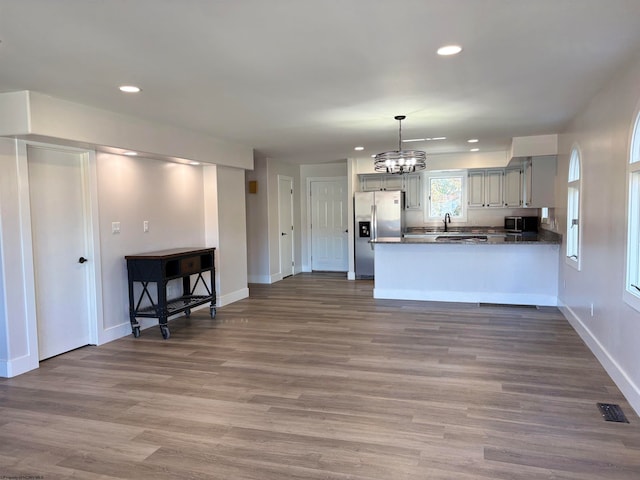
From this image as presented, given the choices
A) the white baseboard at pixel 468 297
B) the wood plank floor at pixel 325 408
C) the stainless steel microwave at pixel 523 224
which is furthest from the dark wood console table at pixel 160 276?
the stainless steel microwave at pixel 523 224

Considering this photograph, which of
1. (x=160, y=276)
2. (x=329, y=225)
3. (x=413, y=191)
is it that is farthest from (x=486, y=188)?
(x=160, y=276)

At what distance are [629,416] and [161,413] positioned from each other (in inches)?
119

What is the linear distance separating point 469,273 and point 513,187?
8.29 feet

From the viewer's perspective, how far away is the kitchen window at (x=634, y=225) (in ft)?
9.73

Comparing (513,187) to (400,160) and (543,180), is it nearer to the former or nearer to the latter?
(543,180)

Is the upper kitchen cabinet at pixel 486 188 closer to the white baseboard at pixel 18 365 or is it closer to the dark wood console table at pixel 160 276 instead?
the dark wood console table at pixel 160 276

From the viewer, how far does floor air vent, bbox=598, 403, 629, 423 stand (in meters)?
2.75

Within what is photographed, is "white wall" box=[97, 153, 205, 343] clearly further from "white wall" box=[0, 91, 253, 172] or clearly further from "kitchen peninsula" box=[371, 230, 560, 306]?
"kitchen peninsula" box=[371, 230, 560, 306]

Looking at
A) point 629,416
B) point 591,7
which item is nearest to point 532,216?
point 629,416

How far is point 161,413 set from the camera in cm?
297

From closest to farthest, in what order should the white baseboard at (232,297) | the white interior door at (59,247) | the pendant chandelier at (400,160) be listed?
the white interior door at (59,247) → the pendant chandelier at (400,160) → the white baseboard at (232,297)

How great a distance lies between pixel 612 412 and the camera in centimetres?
284

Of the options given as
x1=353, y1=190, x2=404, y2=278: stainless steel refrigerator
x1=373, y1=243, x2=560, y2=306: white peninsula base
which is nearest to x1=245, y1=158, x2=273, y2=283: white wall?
x1=353, y1=190, x2=404, y2=278: stainless steel refrigerator

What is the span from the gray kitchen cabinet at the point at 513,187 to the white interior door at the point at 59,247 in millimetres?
6714
